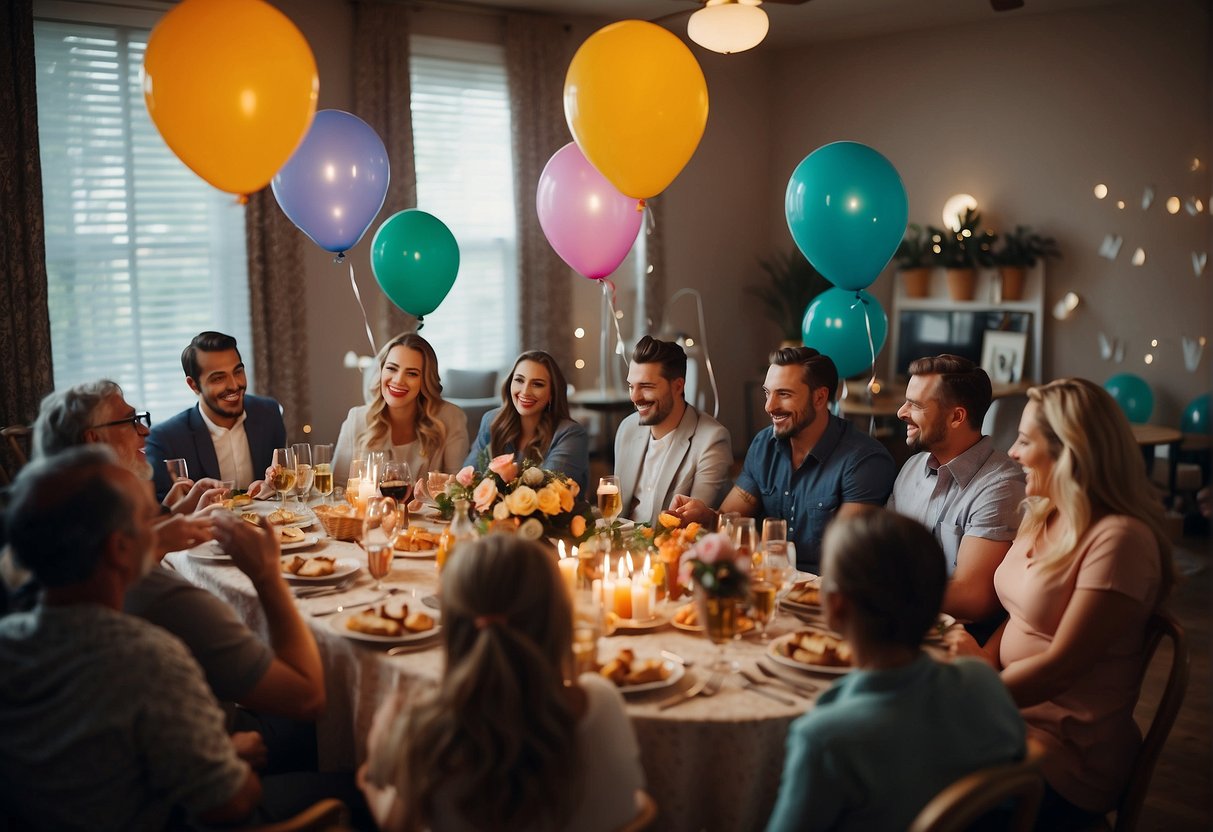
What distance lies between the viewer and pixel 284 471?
3.15 metres

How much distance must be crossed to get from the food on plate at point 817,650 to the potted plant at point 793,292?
5752 mm

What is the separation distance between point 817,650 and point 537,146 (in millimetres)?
5593

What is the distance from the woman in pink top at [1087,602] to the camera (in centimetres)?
199

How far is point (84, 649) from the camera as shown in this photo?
57.9 inches

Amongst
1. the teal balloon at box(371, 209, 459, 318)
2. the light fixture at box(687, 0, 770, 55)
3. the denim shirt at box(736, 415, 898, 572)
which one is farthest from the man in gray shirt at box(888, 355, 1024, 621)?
the teal balloon at box(371, 209, 459, 318)

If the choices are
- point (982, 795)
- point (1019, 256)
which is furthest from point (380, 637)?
point (1019, 256)

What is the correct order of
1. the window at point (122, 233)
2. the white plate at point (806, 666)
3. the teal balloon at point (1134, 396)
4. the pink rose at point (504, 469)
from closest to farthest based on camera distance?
1. the white plate at point (806, 666)
2. the pink rose at point (504, 469)
3. the window at point (122, 233)
4. the teal balloon at point (1134, 396)

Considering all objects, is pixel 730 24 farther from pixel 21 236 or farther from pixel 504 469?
pixel 21 236

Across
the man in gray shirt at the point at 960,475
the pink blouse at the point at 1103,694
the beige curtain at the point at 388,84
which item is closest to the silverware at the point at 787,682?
the pink blouse at the point at 1103,694

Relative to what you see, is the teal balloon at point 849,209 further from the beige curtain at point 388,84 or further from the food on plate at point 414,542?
the beige curtain at point 388,84

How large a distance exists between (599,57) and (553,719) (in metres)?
2.08

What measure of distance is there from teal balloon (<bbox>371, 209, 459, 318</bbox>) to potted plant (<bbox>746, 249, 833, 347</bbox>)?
402cm

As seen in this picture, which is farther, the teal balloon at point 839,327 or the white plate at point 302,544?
the teal balloon at point 839,327

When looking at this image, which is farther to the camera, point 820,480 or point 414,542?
point 820,480
